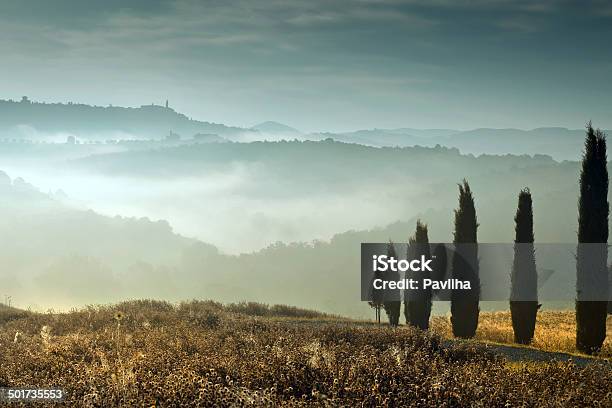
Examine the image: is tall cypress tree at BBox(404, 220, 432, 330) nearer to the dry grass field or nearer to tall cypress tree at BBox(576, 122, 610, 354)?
the dry grass field

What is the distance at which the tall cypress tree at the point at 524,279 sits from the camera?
28125mm

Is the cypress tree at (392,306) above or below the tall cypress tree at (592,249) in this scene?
below

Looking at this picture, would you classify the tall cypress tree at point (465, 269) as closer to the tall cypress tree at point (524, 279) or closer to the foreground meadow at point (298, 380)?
the tall cypress tree at point (524, 279)

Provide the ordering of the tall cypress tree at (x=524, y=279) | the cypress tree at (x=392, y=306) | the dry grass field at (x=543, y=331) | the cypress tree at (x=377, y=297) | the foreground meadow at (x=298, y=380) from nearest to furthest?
the foreground meadow at (x=298, y=380)
the dry grass field at (x=543, y=331)
the tall cypress tree at (x=524, y=279)
the cypress tree at (x=392, y=306)
the cypress tree at (x=377, y=297)

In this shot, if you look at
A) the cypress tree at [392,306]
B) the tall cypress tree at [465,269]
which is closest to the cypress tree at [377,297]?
the cypress tree at [392,306]

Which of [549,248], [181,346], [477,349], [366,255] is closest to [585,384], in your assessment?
[477,349]

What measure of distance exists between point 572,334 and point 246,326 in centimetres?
1705

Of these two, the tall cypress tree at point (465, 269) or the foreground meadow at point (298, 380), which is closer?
the foreground meadow at point (298, 380)

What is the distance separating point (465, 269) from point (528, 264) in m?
3.26


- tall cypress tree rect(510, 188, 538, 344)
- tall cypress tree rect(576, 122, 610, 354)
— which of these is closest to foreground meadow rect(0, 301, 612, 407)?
tall cypress tree rect(576, 122, 610, 354)

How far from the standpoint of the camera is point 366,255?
43.8 m

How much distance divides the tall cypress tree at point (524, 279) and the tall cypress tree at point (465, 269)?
205cm

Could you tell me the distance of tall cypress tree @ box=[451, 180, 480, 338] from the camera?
99.0 ft

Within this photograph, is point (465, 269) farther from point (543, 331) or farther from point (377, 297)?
point (377, 297)
